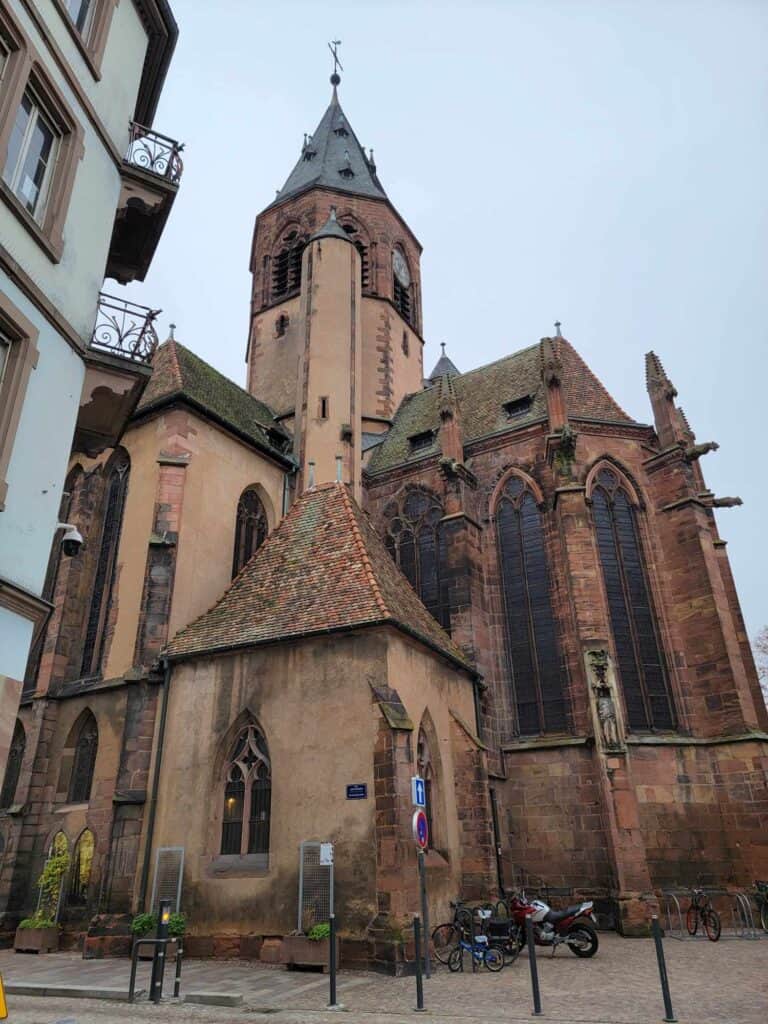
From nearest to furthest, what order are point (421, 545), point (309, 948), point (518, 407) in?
point (309, 948)
point (421, 545)
point (518, 407)

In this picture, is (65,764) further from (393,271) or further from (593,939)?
(393,271)

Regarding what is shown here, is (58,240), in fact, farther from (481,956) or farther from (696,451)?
(696,451)

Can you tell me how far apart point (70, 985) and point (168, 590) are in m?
7.61

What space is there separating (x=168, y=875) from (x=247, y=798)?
1824 mm

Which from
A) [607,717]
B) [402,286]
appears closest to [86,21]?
[607,717]

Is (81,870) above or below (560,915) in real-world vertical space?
above

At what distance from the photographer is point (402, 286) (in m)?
32.8

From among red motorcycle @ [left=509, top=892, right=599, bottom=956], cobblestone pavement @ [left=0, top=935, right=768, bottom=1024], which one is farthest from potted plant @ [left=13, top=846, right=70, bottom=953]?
red motorcycle @ [left=509, top=892, right=599, bottom=956]

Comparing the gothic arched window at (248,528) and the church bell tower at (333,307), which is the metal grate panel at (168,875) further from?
the church bell tower at (333,307)

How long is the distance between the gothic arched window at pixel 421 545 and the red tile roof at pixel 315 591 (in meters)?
→ 3.25

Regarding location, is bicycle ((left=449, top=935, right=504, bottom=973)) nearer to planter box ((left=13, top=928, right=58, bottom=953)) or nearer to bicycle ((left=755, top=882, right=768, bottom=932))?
bicycle ((left=755, top=882, right=768, bottom=932))

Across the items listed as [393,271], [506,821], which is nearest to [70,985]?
[506,821]

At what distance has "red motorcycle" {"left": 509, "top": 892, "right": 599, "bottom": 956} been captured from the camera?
11.7m

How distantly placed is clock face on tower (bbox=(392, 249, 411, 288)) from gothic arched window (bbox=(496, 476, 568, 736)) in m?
14.7
